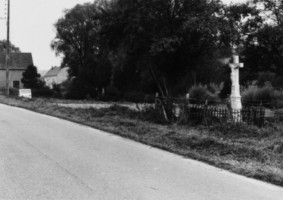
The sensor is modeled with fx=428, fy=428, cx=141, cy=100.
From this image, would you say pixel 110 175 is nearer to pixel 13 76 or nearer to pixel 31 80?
pixel 31 80

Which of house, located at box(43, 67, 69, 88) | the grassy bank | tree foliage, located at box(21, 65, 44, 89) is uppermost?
house, located at box(43, 67, 69, 88)

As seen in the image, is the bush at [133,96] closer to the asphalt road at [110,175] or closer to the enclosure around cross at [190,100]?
the enclosure around cross at [190,100]

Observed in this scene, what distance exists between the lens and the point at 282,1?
35.6 meters

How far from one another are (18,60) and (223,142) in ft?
279

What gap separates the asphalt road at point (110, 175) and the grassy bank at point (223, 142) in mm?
394

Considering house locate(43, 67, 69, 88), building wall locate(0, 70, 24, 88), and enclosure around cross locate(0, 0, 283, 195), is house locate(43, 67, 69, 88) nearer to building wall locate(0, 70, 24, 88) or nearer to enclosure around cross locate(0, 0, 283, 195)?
building wall locate(0, 70, 24, 88)

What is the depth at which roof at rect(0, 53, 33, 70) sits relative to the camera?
89375 mm

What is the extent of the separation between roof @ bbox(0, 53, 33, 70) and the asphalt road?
266 feet

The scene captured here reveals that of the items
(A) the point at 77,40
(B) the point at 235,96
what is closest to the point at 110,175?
(B) the point at 235,96

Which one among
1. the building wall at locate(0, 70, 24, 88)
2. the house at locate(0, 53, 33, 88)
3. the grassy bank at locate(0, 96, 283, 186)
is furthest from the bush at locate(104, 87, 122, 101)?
the grassy bank at locate(0, 96, 283, 186)

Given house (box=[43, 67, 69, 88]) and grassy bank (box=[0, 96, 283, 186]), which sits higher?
house (box=[43, 67, 69, 88])

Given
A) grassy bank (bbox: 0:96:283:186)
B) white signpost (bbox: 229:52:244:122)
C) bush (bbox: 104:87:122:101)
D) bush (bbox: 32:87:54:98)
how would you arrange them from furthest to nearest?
bush (bbox: 32:87:54:98) < bush (bbox: 104:87:122:101) < white signpost (bbox: 229:52:244:122) < grassy bank (bbox: 0:96:283:186)

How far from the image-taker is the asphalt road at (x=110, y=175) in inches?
254

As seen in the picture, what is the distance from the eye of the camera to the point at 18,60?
9069cm
